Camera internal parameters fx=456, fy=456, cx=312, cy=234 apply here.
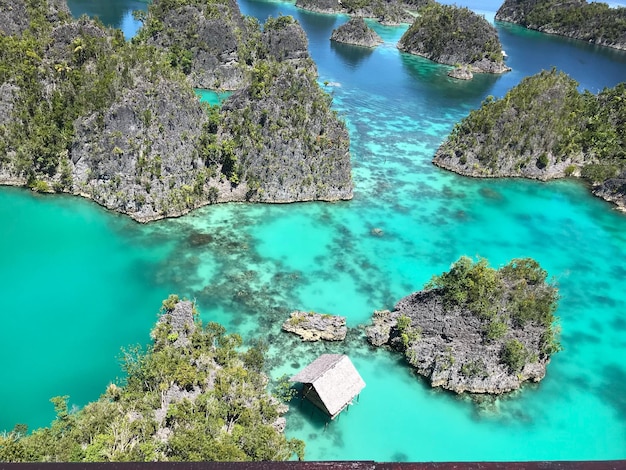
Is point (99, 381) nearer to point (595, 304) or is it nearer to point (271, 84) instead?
point (271, 84)

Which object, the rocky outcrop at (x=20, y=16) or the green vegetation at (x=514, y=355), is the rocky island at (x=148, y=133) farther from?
the green vegetation at (x=514, y=355)

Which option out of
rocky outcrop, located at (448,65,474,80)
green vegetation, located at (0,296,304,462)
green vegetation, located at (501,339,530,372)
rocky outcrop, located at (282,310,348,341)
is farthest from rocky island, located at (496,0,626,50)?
green vegetation, located at (0,296,304,462)

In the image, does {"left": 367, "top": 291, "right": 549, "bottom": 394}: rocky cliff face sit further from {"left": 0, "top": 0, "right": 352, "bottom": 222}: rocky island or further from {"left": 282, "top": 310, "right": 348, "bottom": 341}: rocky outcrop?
{"left": 0, "top": 0, "right": 352, "bottom": 222}: rocky island

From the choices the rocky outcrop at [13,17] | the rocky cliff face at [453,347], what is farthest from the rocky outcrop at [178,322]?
the rocky outcrop at [13,17]

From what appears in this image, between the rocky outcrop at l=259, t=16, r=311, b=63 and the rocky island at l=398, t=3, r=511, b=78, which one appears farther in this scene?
the rocky island at l=398, t=3, r=511, b=78

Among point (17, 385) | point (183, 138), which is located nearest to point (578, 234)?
point (183, 138)

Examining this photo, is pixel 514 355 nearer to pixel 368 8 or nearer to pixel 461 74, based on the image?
pixel 461 74
